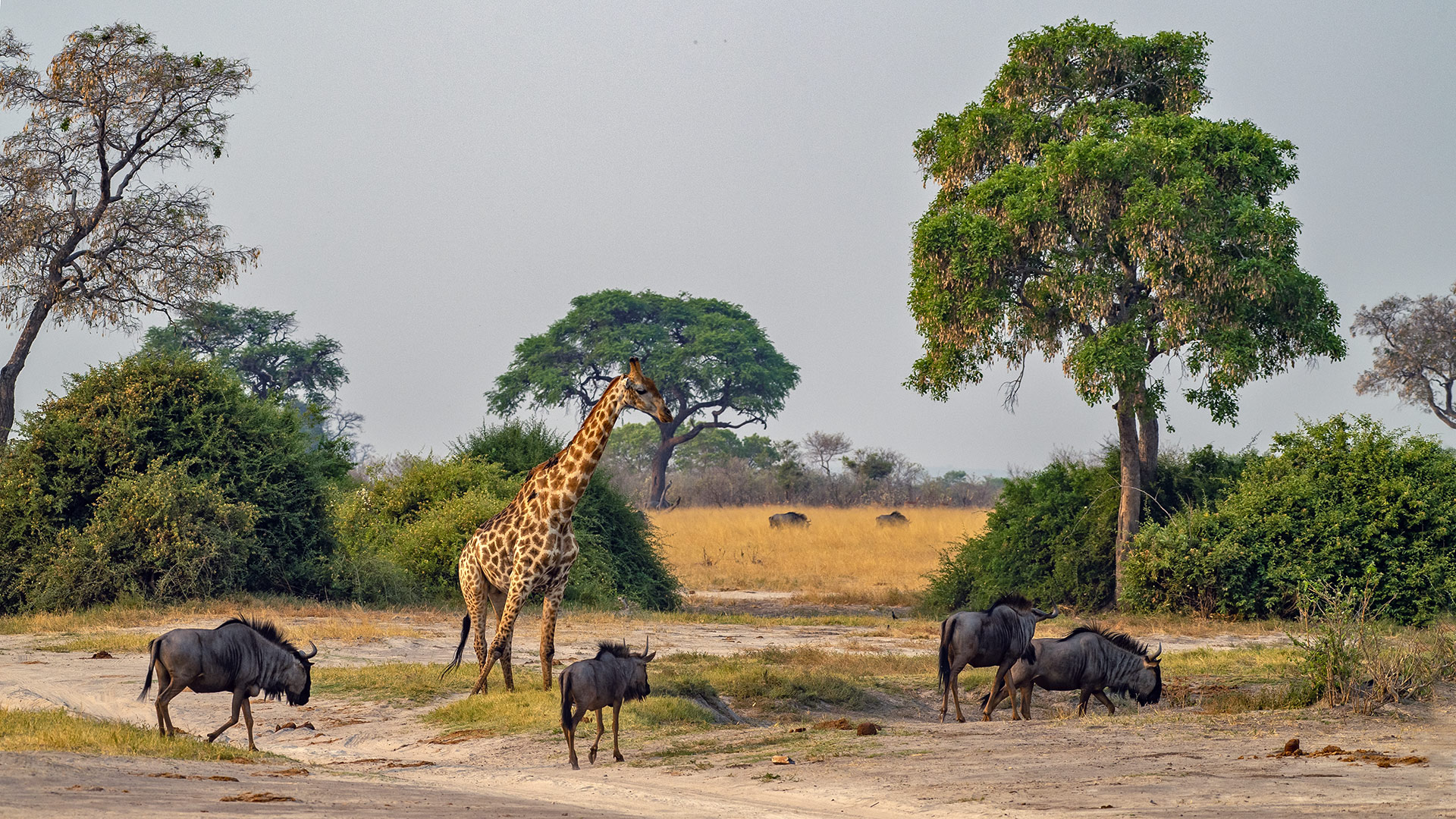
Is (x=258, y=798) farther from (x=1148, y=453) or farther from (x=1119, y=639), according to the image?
(x=1148, y=453)

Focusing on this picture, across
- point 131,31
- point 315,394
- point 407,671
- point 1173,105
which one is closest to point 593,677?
point 407,671

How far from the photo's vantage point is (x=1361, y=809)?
6641mm

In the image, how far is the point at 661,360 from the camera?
55500mm

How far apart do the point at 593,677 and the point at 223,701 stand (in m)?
4.71

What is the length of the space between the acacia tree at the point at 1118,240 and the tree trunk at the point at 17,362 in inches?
721

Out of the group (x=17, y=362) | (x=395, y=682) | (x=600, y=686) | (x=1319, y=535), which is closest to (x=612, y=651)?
(x=600, y=686)

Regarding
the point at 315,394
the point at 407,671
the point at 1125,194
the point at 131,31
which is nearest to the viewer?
A: the point at 407,671

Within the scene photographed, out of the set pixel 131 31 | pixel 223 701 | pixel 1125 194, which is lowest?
pixel 223 701

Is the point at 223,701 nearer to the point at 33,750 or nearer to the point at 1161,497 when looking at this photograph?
the point at 33,750

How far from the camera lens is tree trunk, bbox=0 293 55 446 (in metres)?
27.1

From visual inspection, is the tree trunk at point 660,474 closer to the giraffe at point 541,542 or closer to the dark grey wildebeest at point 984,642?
the giraffe at point 541,542

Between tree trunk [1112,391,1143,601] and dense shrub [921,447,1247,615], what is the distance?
0.34m

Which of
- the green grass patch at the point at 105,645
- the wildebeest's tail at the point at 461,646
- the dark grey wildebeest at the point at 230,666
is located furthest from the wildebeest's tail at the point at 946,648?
the green grass patch at the point at 105,645

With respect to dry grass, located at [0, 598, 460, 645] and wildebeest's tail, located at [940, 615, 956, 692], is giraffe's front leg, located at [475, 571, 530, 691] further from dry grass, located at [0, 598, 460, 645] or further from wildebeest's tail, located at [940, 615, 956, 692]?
dry grass, located at [0, 598, 460, 645]
